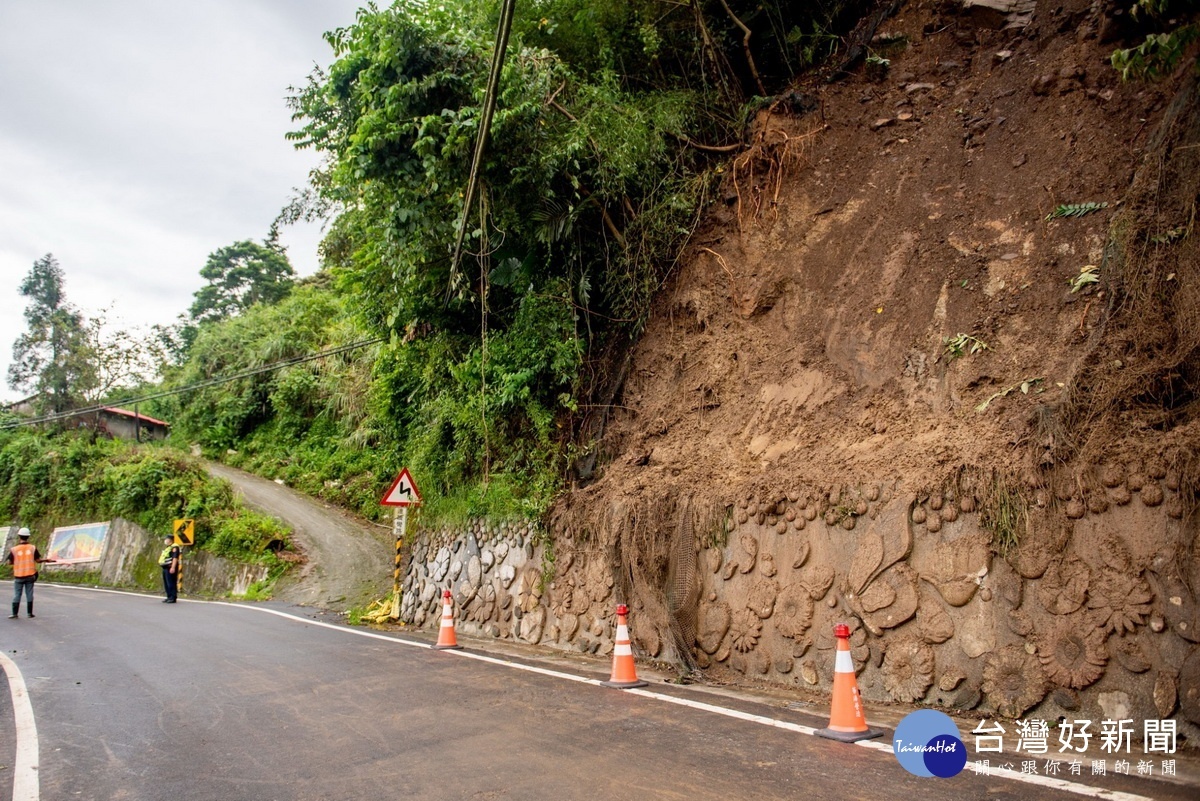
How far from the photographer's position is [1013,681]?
19.6 ft

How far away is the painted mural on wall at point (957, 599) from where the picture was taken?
548 centimetres

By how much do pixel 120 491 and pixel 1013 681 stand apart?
28.7 metres

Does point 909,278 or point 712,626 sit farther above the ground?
point 909,278

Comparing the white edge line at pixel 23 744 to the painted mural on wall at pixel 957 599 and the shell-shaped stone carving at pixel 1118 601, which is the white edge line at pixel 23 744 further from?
the shell-shaped stone carving at pixel 1118 601

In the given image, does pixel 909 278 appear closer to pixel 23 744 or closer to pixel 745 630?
pixel 745 630

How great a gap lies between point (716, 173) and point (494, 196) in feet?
11.2

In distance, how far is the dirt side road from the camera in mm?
18359

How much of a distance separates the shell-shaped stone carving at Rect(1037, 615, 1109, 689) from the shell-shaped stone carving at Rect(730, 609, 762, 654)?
2738 millimetres

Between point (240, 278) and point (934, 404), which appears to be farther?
point (240, 278)

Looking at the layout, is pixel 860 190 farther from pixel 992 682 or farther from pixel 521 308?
pixel 992 682

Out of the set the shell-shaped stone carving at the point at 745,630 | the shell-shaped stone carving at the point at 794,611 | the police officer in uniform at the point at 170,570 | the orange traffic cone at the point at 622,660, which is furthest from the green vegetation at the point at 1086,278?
the police officer in uniform at the point at 170,570

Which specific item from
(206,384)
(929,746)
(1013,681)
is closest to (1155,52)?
(1013,681)

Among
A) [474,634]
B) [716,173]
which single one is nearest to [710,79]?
[716,173]

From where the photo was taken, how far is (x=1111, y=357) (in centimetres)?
689
